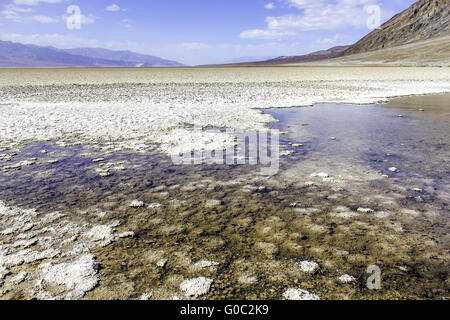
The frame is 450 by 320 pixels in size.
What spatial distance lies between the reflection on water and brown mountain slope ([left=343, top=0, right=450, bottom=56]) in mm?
136146

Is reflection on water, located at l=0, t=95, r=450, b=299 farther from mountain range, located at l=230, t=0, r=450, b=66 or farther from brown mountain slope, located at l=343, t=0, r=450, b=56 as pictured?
brown mountain slope, located at l=343, t=0, r=450, b=56

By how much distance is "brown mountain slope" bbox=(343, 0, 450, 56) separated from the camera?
388 feet

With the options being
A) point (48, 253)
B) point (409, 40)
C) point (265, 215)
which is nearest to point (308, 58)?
point (409, 40)

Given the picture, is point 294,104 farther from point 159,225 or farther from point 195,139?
point 159,225

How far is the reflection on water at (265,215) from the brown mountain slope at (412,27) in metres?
136

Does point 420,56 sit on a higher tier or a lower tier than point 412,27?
lower

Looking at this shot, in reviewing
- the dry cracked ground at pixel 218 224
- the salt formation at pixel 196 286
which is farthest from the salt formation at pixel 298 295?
the salt formation at pixel 196 286

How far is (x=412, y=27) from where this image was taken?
127m

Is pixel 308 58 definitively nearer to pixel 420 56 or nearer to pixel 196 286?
pixel 420 56

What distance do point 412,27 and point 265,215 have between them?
6048 inches

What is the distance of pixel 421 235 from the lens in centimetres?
337

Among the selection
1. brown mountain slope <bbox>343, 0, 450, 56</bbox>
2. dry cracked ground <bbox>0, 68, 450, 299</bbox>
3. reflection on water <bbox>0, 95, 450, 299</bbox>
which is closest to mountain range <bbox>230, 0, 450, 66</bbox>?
brown mountain slope <bbox>343, 0, 450, 56</bbox>
